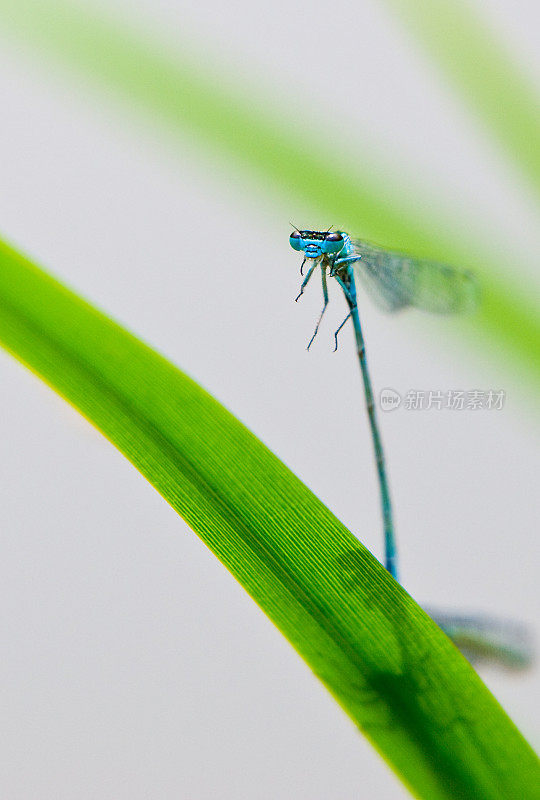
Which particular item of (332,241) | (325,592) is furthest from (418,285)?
(325,592)

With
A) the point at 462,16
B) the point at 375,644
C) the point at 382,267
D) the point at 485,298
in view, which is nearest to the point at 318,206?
the point at 382,267

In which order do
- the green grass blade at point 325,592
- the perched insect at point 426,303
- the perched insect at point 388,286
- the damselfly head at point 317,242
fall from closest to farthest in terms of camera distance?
the green grass blade at point 325,592
the damselfly head at point 317,242
the perched insect at point 388,286
the perched insect at point 426,303

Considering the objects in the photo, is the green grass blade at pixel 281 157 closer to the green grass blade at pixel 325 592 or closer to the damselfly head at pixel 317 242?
the damselfly head at pixel 317 242

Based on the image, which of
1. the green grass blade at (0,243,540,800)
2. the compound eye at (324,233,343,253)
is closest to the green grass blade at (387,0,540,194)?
the compound eye at (324,233,343,253)

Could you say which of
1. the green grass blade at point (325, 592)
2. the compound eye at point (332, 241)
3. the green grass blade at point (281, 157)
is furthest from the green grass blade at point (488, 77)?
the green grass blade at point (325, 592)

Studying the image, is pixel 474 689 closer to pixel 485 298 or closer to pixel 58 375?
pixel 58 375

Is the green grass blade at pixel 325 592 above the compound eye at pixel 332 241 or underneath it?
underneath

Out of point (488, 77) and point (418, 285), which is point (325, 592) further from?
point (488, 77)
